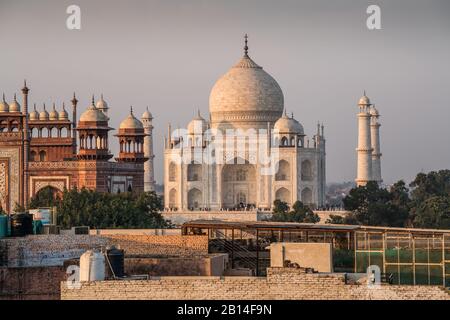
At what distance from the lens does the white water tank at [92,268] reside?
76.9 feet

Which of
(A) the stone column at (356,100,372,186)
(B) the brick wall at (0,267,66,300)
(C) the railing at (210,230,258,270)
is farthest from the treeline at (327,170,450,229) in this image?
(B) the brick wall at (0,267,66,300)

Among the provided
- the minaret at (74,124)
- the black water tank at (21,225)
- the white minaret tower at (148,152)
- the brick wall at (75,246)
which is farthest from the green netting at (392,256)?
the white minaret tower at (148,152)

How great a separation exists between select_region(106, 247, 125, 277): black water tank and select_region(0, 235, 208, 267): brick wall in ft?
15.4

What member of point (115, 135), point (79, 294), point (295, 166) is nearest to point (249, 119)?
point (295, 166)

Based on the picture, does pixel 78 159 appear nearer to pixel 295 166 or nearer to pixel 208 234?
pixel 295 166

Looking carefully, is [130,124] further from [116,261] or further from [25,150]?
[116,261]

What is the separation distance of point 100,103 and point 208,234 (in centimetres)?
3254

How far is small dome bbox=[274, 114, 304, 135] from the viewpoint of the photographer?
69.9m

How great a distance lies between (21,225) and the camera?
3212 centimetres

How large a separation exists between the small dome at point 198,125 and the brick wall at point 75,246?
124ft

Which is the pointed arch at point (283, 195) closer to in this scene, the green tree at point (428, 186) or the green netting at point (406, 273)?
the green tree at point (428, 186)

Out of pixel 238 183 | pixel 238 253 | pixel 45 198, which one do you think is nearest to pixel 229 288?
pixel 238 253

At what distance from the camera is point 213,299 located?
22.8 metres

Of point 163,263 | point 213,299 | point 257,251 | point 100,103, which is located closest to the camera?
point 213,299
